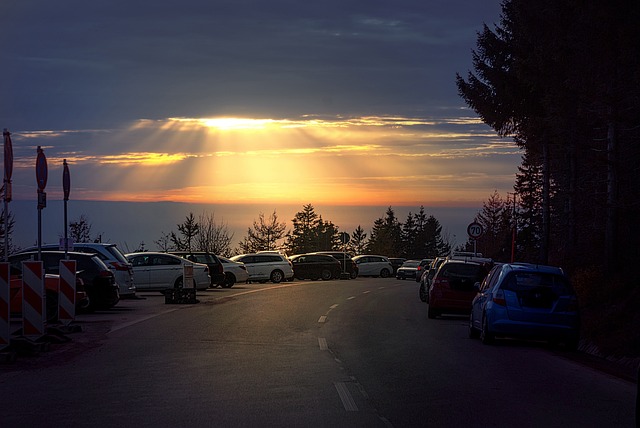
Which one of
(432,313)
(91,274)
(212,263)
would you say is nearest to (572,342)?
(432,313)

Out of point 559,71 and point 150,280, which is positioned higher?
point 559,71

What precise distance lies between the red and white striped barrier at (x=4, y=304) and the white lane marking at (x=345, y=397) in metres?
5.82

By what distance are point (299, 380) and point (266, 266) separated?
136 feet

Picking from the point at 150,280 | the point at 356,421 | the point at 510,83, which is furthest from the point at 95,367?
the point at 510,83

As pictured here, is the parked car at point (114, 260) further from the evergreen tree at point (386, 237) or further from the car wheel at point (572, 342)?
the evergreen tree at point (386, 237)

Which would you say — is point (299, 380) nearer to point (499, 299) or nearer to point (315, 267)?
point (499, 299)

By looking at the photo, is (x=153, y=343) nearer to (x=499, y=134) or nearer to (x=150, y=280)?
(x=150, y=280)

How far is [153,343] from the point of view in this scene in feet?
58.3

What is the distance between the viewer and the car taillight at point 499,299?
60.5 ft

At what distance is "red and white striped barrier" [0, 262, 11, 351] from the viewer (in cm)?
1465

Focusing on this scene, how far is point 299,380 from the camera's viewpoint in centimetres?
1245

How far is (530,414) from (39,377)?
688 cm

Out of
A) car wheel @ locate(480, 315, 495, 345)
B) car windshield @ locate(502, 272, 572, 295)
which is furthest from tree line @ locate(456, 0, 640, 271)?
car wheel @ locate(480, 315, 495, 345)

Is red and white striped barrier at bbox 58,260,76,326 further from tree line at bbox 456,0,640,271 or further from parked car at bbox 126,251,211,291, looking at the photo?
parked car at bbox 126,251,211,291
